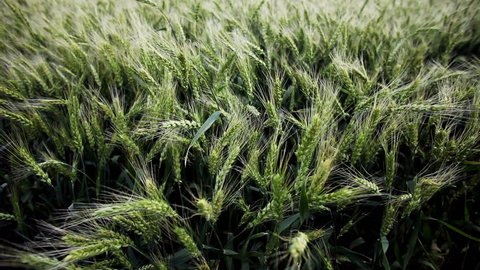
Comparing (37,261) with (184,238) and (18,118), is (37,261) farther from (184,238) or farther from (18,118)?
(18,118)

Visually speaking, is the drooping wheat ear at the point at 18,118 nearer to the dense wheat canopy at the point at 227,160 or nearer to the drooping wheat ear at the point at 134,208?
the dense wheat canopy at the point at 227,160

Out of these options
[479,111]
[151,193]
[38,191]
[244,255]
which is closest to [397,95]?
[479,111]

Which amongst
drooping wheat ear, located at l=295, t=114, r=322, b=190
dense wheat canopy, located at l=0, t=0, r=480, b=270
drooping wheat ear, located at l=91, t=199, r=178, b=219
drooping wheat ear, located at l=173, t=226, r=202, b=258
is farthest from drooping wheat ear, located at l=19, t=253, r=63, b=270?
drooping wheat ear, located at l=295, t=114, r=322, b=190

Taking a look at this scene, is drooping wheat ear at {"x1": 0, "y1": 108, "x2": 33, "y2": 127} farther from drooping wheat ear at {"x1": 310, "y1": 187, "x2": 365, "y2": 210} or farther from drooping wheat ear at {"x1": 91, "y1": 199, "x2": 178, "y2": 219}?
drooping wheat ear at {"x1": 310, "y1": 187, "x2": 365, "y2": 210}

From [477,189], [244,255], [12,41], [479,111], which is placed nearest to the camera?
[244,255]

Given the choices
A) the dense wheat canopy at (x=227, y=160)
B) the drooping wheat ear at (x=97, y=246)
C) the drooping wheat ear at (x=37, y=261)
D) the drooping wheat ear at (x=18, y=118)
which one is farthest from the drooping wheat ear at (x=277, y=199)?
the drooping wheat ear at (x=18, y=118)

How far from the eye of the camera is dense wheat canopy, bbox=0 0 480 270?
40.2 inches

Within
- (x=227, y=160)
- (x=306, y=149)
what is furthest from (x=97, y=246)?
(x=306, y=149)

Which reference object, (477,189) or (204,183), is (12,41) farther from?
(477,189)

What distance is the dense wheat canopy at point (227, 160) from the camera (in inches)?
40.2

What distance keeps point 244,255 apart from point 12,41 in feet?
5.97

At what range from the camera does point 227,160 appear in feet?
3.47

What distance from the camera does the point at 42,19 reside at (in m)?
2.07

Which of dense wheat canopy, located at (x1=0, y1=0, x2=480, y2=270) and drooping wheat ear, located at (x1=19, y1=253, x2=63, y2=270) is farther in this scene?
dense wheat canopy, located at (x1=0, y1=0, x2=480, y2=270)
